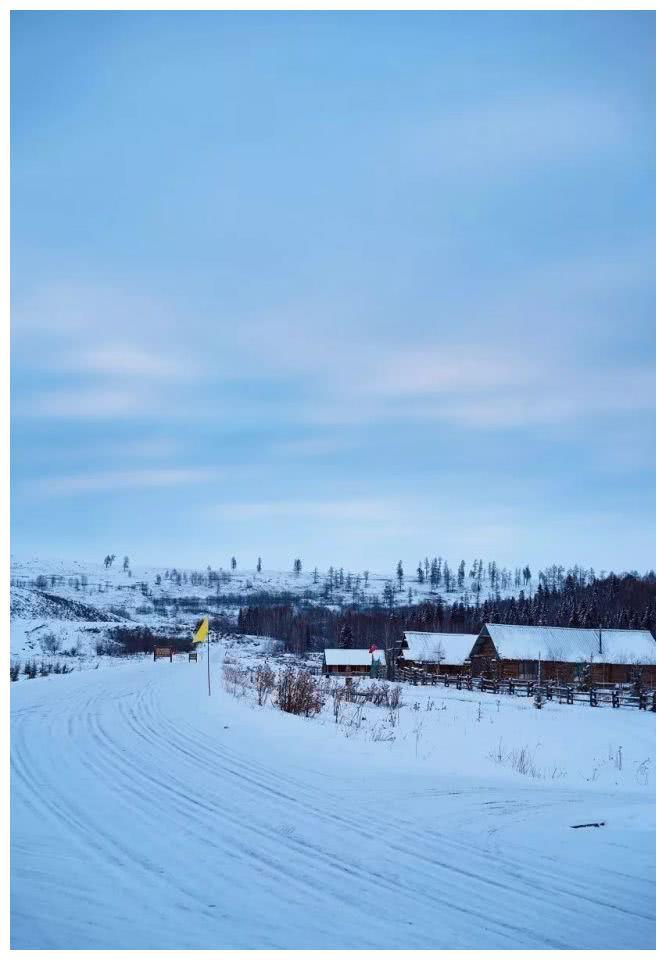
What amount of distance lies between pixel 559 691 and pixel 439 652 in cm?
2096

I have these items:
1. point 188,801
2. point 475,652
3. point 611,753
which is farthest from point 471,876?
point 475,652

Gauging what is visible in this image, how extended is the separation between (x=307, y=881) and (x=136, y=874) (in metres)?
1.39

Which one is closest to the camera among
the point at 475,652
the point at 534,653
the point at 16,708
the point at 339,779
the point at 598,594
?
the point at 339,779

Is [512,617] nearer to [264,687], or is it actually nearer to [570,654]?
[570,654]

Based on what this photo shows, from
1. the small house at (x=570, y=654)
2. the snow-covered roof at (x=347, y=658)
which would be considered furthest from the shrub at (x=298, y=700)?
the snow-covered roof at (x=347, y=658)

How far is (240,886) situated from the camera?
589 centimetres

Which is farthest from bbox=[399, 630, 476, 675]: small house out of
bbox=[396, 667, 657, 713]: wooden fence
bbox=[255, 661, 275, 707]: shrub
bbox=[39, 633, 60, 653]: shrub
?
bbox=[255, 661, 275, 707]: shrub

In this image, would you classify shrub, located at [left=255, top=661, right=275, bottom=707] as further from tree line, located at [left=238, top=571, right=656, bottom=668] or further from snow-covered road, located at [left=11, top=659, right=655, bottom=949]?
tree line, located at [left=238, top=571, right=656, bottom=668]

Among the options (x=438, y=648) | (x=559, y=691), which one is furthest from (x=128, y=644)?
(x=559, y=691)

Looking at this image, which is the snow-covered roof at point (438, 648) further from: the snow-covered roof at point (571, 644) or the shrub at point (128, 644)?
the shrub at point (128, 644)

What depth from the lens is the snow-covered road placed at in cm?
518

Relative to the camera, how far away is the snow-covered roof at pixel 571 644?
51.1 metres

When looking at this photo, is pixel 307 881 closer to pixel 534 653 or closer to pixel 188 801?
pixel 188 801
